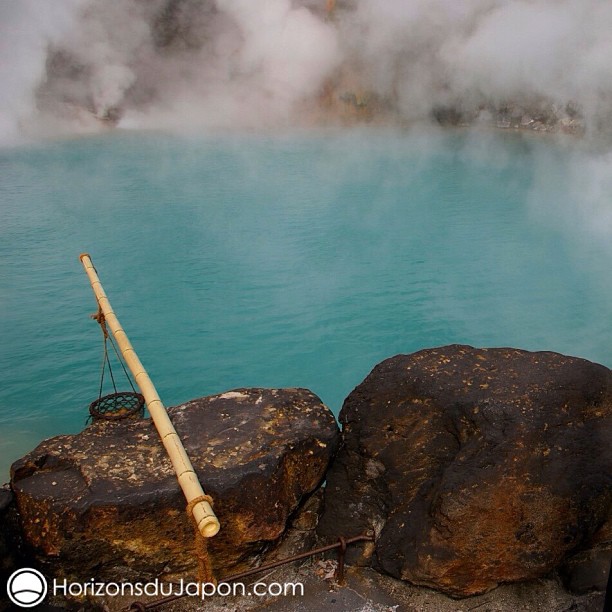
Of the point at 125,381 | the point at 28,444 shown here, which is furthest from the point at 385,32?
the point at 28,444

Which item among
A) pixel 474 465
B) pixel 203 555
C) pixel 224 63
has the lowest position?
pixel 203 555

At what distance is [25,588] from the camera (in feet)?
7.61

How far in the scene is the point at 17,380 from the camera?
529 cm

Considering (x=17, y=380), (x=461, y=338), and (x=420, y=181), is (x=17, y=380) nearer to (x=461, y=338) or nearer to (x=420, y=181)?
(x=461, y=338)

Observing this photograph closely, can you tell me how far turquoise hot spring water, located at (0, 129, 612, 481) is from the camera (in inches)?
221

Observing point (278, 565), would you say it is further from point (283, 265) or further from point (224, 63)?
point (224, 63)

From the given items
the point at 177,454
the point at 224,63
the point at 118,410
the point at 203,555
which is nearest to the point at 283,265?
the point at 118,410

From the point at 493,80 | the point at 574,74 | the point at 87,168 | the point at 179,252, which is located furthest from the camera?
the point at 493,80

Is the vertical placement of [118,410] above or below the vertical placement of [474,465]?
below

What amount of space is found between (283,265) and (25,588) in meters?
5.51

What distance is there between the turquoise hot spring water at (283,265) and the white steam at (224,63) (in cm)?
444

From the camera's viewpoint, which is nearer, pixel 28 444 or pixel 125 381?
pixel 28 444

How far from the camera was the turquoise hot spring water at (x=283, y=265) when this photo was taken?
562 cm

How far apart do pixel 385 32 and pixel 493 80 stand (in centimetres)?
382
